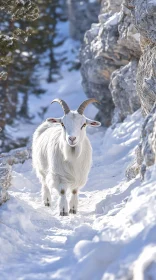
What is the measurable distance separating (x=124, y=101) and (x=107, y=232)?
474 inches

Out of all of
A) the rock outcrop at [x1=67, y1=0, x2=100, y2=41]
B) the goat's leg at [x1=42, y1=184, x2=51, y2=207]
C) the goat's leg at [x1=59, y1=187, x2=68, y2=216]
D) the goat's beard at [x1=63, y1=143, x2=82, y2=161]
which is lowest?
the goat's leg at [x1=59, y1=187, x2=68, y2=216]

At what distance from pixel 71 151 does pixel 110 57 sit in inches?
372

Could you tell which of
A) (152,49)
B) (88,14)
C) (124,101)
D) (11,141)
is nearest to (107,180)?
(152,49)

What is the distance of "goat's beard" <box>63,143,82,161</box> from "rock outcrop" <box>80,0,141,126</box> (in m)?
6.40

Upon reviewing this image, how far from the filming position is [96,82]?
2078cm

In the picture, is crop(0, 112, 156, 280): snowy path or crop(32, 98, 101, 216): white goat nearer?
crop(0, 112, 156, 280): snowy path

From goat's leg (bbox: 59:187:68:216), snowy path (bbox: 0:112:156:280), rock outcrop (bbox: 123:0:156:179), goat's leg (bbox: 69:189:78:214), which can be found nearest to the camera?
snowy path (bbox: 0:112:156:280)

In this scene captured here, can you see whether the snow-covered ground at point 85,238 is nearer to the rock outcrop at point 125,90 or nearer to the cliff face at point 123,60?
the cliff face at point 123,60

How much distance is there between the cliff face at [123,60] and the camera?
1066 cm

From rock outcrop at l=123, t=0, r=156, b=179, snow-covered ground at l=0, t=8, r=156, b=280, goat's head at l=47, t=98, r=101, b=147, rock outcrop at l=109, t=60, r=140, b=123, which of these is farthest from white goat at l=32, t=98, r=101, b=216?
rock outcrop at l=109, t=60, r=140, b=123

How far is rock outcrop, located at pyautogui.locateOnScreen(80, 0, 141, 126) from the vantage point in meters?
16.6

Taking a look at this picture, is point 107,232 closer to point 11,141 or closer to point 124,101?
point 124,101

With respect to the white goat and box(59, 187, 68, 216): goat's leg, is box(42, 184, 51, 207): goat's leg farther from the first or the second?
box(59, 187, 68, 216): goat's leg

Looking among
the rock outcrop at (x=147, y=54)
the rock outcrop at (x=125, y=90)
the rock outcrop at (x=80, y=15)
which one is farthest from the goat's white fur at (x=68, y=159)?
the rock outcrop at (x=80, y=15)
